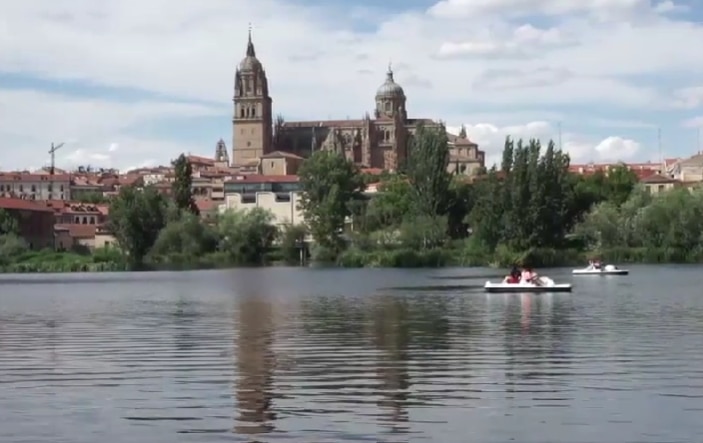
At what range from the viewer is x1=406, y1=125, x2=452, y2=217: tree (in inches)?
3991

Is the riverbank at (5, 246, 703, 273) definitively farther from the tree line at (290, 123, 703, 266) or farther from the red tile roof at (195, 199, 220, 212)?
the red tile roof at (195, 199, 220, 212)

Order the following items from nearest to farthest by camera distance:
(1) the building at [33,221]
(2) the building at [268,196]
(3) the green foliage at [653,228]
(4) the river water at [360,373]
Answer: (4) the river water at [360,373] → (3) the green foliage at [653,228] → (1) the building at [33,221] → (2) the building at [268,196]

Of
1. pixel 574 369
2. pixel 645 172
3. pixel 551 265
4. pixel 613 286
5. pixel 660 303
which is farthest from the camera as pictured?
pixel 645 172

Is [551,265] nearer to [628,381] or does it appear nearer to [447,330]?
[447,330]

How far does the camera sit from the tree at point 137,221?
4168 inches

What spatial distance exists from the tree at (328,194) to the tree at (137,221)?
14147 mm

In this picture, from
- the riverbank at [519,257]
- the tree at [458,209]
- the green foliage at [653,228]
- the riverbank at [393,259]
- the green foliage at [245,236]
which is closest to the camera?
the riverbank at [519,257]

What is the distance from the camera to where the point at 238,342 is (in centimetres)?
3000

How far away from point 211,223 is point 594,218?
38.7 meters

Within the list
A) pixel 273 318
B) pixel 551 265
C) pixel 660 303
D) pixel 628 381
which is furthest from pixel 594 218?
pixel 628 381

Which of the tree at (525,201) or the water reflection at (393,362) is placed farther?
the tree at (525,201)

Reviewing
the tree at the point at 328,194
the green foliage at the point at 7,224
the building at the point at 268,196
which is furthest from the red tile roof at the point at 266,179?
the green foliage at the point at 7,224

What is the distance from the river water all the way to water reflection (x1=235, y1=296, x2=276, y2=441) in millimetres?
56

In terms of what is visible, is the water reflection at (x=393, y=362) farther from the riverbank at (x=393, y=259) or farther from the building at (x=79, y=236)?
the building at (x=79, y=236)
